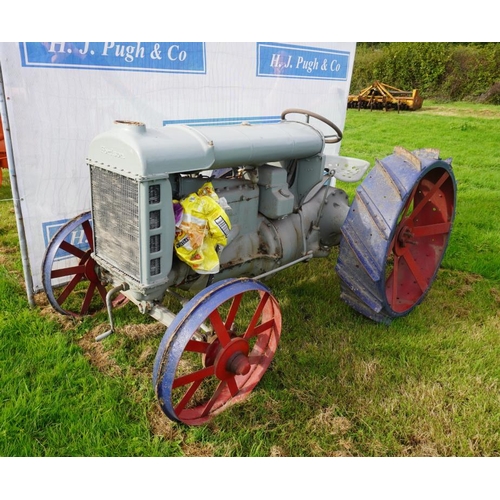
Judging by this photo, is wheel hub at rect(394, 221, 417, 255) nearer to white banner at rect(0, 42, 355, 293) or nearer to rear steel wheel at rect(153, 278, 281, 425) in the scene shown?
rear steel wheel at rect(153, 278, 281, 425)

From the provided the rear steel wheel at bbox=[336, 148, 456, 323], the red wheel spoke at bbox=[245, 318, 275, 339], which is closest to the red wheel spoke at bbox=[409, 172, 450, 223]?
the rear steel wheel at bbox=[336, 148, 456, 323]

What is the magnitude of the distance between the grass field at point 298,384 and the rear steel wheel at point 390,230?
23 cm

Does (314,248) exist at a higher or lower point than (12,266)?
higher

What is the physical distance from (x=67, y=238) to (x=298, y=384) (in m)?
2.27

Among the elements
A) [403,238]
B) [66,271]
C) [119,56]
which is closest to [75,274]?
[66,271]

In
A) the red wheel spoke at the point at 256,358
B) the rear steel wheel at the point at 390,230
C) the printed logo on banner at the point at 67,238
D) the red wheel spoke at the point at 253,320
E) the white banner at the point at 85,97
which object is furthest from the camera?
the printed logo on banner at the point at 67,238

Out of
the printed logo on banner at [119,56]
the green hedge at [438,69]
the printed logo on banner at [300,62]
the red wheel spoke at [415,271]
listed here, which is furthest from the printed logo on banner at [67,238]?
the green hedge at [438,69]

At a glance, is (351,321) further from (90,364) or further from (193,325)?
(90,364)

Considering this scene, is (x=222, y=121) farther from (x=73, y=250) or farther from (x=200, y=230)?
(x=200, y=230)

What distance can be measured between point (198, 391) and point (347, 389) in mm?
896

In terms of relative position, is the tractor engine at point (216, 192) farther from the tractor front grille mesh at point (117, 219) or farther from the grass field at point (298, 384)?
the grass field at point (298, 384)

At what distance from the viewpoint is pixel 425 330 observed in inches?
127

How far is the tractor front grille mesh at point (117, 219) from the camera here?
2.32 meters

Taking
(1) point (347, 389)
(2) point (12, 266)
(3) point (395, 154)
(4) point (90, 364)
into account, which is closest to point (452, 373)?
(1) point (347, 389)
